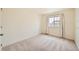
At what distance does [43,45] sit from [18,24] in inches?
18.8

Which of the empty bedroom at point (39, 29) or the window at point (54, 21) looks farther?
the window at point (54, 21)

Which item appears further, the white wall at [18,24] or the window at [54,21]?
the window at [54,21]

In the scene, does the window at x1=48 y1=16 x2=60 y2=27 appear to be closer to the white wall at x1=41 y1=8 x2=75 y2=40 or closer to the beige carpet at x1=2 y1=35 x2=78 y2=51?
the white wall at x1=41 y1=8 x2=75 y2=40

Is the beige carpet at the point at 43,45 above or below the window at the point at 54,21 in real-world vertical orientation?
below

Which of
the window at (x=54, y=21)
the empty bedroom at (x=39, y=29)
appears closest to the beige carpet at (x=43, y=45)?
the empty bedroom at (x=39, y=29)

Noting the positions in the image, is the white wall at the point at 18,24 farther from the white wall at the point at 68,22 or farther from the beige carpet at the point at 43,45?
the white wall at the point at 68,22

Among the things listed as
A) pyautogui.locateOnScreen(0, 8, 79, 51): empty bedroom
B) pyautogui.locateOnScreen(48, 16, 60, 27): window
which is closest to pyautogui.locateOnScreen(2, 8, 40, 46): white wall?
pyautogui.locateOnScreen(0, 8, 79, 51): empty bedroom

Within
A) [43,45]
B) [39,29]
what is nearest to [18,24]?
[39,29]

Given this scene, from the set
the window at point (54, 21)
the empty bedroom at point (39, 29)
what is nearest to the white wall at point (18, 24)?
the empty bedroom at point (39, 29)

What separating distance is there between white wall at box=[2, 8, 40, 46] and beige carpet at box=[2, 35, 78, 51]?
2.9 inches

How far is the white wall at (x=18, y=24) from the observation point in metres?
1.48

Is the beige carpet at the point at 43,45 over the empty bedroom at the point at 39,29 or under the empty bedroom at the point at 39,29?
under
